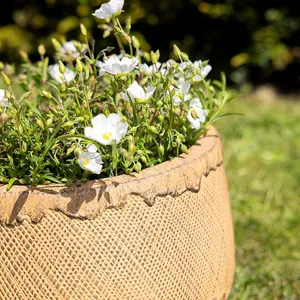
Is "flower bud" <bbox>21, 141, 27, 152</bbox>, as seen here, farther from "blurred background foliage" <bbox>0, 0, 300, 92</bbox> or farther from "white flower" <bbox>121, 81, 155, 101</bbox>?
"blurred background foliage" <bbox>0, 0, 300, 92</bbox>

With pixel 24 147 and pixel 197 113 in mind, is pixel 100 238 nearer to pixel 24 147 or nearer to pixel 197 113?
pixel 24 147

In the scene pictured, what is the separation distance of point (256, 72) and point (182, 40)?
0.84 metres

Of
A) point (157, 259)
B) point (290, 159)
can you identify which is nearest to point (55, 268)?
point (157, 259)

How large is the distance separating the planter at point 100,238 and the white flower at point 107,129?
125 millimetres

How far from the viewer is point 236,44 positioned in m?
5.16

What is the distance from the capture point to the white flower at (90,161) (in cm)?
125

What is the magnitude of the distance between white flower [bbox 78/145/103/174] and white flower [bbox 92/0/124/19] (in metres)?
0.35

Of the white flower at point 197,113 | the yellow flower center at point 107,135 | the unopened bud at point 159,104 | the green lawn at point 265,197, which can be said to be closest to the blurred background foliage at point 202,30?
the green lawn at point 265,197

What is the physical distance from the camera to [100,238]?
128 centimetres

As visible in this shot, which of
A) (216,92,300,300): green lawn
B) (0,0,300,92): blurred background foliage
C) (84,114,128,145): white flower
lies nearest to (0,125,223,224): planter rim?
(84,114,128,145): white flower

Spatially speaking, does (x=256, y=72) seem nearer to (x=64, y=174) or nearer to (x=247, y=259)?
(x=247, y=259)

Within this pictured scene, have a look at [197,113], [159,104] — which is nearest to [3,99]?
[159,104]

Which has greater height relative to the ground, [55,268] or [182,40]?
[55,268]

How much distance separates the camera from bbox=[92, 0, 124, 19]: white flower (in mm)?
1340
